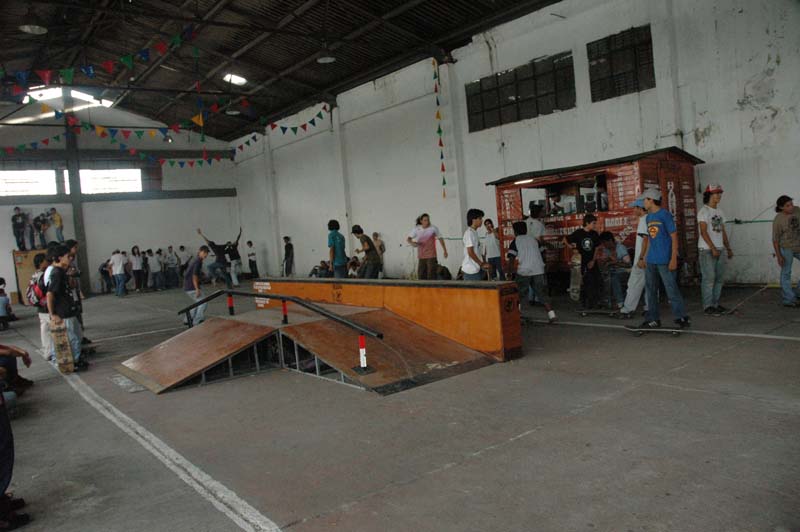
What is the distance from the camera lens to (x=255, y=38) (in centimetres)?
1634

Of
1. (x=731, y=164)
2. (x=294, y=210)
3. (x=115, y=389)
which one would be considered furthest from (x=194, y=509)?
(x=294, y=210)

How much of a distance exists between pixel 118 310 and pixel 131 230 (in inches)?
399

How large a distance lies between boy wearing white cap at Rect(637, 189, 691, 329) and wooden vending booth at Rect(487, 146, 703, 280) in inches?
102

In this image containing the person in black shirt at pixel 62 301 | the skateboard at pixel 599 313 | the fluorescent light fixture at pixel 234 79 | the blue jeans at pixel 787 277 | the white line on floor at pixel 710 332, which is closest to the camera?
the white line on floor at pixel 710 332

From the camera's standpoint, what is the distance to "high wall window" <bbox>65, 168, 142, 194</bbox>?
24.8m

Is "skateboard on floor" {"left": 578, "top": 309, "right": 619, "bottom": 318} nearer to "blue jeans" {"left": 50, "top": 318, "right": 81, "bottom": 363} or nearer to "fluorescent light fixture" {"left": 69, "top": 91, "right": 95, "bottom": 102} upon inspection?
"blue jeans" {"left": 50, "top": 318, "right": 81, "bottom": 363}

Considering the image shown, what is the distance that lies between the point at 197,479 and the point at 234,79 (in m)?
18.7

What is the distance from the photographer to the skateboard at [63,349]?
7749mm

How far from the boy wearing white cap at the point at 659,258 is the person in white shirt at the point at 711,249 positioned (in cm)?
124

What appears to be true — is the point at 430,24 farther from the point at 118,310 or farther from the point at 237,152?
the point at 237,152

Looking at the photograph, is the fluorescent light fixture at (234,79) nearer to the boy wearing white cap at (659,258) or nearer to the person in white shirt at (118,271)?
the person in white shirt at (118,271)

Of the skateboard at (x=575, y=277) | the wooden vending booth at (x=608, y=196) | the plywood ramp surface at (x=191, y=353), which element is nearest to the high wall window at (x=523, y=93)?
the wooden vending booth at (x=608, y=196)

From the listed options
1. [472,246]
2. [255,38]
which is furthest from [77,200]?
[472,246]

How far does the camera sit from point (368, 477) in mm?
3613
